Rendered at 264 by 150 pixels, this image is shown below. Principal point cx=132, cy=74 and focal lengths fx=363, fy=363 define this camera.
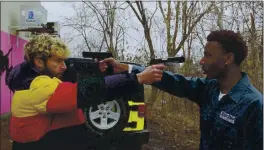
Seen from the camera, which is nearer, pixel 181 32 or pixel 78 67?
pixel 78 67

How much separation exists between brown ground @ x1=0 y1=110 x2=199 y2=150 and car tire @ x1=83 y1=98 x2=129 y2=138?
599 millimetres

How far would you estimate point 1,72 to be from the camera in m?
2.43

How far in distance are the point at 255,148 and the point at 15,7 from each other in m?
2.10

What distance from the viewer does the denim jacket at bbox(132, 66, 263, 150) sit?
1040 mm

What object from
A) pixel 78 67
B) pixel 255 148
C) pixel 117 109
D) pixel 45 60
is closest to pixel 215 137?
pixel 255 148

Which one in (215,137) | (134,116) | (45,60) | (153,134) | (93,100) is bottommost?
(153,134)

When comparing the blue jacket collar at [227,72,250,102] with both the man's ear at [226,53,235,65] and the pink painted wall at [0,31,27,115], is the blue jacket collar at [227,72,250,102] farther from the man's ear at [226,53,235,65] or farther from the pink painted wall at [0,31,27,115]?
the pink painted wall at [0,31,27,115]

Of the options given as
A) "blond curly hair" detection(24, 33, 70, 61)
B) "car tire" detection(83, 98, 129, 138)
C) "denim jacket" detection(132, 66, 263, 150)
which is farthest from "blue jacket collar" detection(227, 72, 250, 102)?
"car tire" detection(83, 98, 129, 138)

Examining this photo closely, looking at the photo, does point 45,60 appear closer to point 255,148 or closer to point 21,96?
point 21,96

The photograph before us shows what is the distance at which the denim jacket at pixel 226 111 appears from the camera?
1040mm

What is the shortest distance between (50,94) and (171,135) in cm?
219

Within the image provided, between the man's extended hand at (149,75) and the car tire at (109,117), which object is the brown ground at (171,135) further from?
the man's extended hand at (149,75)

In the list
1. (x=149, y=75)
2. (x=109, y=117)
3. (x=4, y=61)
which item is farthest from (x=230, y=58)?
(x=4, y=61)

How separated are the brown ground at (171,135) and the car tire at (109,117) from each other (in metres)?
0.60
